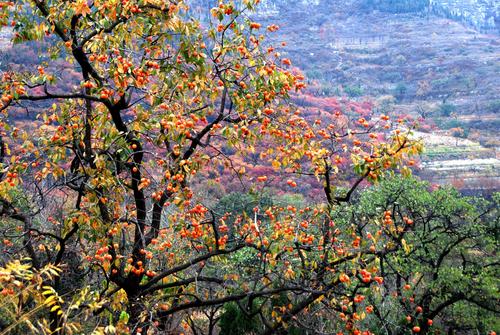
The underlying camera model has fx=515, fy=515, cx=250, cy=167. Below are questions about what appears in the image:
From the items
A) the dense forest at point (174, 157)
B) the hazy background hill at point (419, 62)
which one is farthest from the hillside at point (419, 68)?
the dense forest at point (174, 157)

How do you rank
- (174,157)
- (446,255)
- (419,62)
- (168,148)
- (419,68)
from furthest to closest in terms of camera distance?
(419,62) → (419,68) → (446,255) → (168,148) → (174,157)

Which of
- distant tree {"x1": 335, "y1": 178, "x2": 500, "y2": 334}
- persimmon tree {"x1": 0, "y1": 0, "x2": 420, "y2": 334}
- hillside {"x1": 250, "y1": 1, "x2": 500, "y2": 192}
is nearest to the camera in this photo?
persimmon tree {"x1": 0, "y1": 0, "x2": 420, "y2": 334}

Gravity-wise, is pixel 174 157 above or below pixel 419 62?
below

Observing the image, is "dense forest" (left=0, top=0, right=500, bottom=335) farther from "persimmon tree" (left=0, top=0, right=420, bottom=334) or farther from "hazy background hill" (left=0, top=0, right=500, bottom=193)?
"hazy background hill" (left=0, top=0, right=500, bottom=193)

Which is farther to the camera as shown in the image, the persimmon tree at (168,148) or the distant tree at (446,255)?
the distant tree at (446,255)

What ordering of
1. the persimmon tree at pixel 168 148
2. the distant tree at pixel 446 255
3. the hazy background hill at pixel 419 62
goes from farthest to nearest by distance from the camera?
the hazy background hill at pixel 419 62
the distant tree at pixel 446 255
the persimmon tree at pixel 168 148

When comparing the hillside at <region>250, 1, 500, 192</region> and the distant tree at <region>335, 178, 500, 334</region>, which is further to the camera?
the hillside at <region>250, 1, 500, 192</region>

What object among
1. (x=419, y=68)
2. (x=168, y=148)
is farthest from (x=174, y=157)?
(x=419, y=68)

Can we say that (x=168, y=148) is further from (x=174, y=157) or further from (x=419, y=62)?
(x=419, y=62)

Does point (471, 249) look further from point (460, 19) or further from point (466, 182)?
point (460, 19)

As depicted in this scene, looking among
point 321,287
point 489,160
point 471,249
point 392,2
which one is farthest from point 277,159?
point 392,2

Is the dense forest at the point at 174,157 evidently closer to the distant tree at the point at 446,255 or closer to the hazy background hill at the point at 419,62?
the distant tree at the point at 446,255

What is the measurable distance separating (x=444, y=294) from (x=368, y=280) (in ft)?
26.0

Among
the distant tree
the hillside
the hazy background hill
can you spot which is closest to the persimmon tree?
the distant tree
